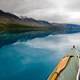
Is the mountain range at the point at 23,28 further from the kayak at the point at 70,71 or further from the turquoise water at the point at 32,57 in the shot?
the kayak at the point at 70,71

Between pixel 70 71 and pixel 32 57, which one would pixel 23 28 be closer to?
pixel 32 57

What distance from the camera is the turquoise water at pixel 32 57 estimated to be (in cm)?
217

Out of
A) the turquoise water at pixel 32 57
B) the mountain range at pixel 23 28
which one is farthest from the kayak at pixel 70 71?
the mountain range at pixel 23 28

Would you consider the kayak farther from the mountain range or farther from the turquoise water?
the mountain range

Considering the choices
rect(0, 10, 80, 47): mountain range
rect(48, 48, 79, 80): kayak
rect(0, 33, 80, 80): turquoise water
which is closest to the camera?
rect(48, 48, 79, 80): kayak

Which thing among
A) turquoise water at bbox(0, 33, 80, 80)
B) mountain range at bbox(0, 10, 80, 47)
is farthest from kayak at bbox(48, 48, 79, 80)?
mountain range at bbox(0, 10, 80, 47)

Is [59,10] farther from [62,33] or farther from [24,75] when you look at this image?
[24,75]

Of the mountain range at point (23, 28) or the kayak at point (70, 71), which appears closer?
the kayak at point (70, 71)

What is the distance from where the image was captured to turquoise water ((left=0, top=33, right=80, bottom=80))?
2.17 metres

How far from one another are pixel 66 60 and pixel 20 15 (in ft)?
2.44

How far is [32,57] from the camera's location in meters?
2.35

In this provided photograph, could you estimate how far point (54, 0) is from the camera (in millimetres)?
2699

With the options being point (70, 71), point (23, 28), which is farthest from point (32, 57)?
point (70, 71)

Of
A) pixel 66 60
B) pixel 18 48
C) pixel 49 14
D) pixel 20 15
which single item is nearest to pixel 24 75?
pixel 18 48
